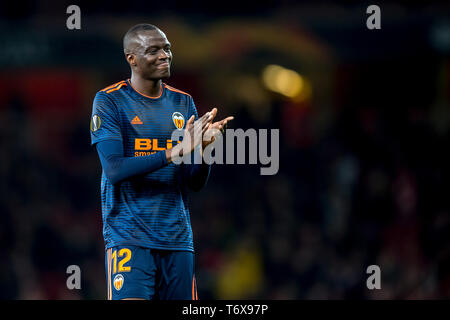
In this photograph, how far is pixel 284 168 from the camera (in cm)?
1362

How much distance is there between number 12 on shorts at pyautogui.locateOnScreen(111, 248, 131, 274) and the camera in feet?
15.8

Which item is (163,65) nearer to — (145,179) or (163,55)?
(163,55)

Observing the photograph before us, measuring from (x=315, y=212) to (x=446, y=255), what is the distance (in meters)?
3.60

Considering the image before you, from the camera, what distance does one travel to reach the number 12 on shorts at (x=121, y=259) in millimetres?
4820

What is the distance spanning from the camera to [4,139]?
15.4 m

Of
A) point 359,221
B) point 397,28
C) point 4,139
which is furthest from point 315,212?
point 4,139

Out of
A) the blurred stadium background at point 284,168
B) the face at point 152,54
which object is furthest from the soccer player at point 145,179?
the blurred stadium background at point 284,168

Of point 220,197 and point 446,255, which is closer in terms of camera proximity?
A: point 446,255

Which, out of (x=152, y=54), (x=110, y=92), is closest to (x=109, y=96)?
(x=110, y=92)

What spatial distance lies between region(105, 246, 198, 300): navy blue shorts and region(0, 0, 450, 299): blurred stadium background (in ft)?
17.0

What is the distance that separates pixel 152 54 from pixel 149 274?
1.42 m

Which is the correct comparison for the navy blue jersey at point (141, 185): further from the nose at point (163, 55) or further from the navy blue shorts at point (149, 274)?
the nose at point (163, 55)
